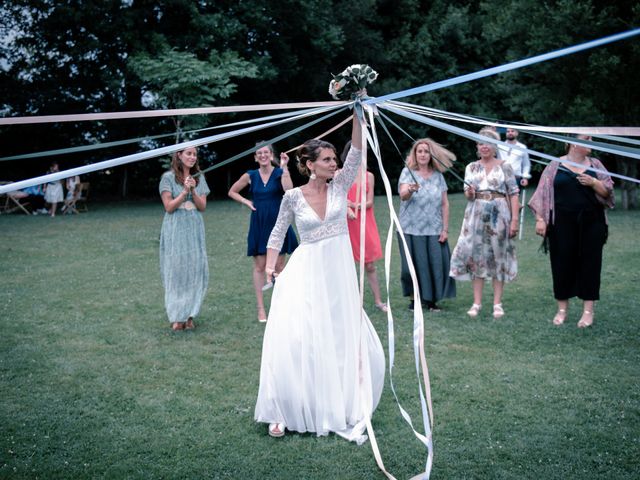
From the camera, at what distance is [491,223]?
7477mm

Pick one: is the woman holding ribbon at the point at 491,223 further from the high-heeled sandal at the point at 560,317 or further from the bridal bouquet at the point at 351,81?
the bridal bouquet at the point at 351,81

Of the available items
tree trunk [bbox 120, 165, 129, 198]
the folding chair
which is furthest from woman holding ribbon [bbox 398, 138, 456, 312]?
tree trunk [bbox 120, 165, 129, 198]

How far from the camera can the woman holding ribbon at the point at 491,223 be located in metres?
7.39

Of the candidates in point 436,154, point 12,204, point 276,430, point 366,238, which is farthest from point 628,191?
point 12,204

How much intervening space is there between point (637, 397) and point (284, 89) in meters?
24.7

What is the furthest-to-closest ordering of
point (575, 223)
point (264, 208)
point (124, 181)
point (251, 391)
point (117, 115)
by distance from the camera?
point (124, 181)
point (264, 208)
point (575, 223)
point (251, 391)
point (117, 115)

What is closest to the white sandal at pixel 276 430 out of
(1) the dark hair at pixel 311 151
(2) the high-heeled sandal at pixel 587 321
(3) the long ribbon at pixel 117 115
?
(1) the dark hair at pixel 311 151

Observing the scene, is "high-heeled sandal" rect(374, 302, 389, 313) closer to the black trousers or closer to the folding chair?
the black trousers

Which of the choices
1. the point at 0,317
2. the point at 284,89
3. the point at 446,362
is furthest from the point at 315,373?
the point at 284,89

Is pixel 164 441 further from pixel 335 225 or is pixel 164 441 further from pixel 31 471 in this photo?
pixel 335 225

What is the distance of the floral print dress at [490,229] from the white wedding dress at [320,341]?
10.9ft

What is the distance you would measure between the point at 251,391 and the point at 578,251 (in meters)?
3.97

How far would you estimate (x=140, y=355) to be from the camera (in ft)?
20.5

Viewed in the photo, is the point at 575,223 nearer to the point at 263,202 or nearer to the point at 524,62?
the point at 263,202
